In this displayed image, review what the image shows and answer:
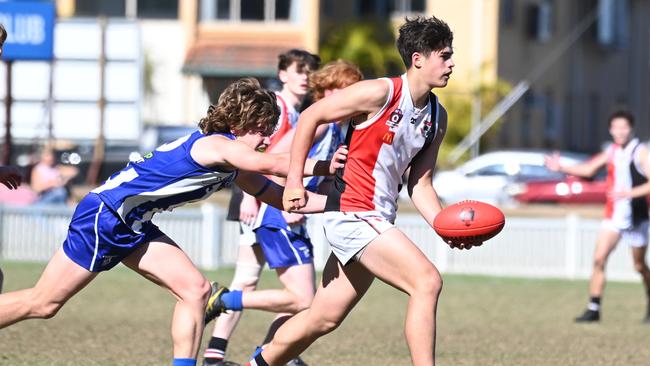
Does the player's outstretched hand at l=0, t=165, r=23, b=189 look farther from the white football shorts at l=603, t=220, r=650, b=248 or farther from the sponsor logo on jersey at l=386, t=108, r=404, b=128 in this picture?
the white football shorts at l=603, t=220, r=650, b=248

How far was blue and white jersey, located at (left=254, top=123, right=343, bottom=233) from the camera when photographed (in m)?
9.14

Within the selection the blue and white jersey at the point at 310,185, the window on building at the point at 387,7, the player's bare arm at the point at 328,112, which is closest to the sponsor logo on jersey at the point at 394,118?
the player's bare arm at the point at 328,112

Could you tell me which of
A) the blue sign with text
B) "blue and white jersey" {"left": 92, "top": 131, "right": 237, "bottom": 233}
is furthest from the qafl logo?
the blue sign with text

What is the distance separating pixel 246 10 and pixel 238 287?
32.0 metres

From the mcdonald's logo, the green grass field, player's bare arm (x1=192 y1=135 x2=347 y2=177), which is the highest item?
the mcdonald's logo

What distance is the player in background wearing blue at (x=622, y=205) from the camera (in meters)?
13.6

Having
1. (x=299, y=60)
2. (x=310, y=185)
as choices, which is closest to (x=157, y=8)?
(x=299, y=60)

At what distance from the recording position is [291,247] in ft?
29.8

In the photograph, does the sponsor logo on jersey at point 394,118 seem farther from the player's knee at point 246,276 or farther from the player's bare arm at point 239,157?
the player's knee at point 246,276

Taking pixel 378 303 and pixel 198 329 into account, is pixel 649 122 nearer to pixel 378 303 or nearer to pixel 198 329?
pixel 378 303

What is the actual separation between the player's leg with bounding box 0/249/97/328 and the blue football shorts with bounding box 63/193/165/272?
5 cm

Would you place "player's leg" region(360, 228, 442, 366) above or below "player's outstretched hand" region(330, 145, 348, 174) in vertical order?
below

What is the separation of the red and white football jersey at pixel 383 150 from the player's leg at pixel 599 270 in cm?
649

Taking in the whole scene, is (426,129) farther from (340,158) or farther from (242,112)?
(242,112)
